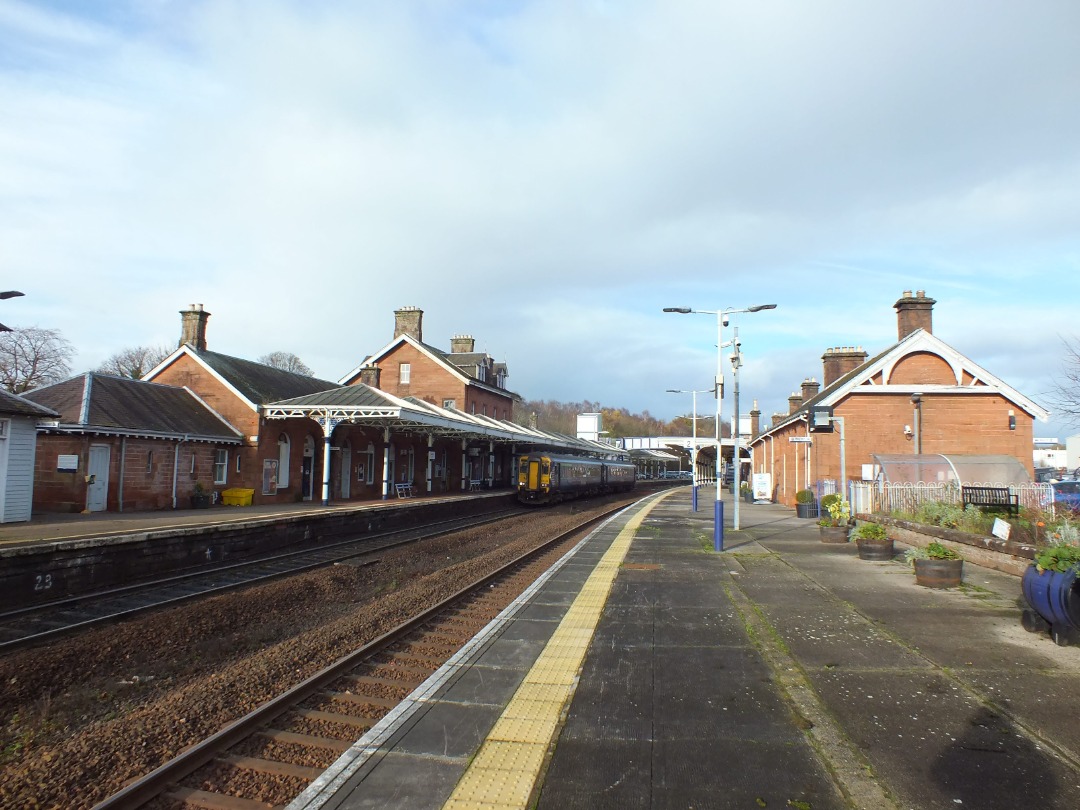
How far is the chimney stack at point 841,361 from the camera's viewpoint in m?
34.3

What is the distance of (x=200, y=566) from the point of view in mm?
14484

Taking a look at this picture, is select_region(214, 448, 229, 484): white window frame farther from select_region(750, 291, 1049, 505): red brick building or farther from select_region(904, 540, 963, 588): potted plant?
select_region(904, 540, 963, 588): potted plant

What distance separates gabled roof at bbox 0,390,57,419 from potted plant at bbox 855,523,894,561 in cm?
2012

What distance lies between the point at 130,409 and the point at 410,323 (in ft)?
84.3

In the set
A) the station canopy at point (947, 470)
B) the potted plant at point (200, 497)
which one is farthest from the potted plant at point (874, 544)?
the potted plant at point (200, 497)

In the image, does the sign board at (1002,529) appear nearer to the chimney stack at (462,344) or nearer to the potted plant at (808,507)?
the potted plant at (808,507)

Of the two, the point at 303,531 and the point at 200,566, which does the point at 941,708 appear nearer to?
the point at 200,566

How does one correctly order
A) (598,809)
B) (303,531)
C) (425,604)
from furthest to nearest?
(303,531), (425,604), (598,809)

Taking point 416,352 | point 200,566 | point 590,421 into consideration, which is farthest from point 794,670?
point 590,421

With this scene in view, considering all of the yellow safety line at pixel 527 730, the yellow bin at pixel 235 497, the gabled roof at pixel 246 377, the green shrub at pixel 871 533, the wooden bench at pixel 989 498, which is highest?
the gabled roof at pixel 246 377

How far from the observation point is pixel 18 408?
16844mm

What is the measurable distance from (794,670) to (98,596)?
10749mm

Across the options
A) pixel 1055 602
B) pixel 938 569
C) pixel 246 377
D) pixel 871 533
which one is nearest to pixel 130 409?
pixel 246 377

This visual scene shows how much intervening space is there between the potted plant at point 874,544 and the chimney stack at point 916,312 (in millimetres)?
16618
